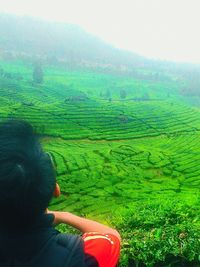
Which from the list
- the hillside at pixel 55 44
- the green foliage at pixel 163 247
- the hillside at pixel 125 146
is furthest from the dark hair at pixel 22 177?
the hillside at pixel 55 44

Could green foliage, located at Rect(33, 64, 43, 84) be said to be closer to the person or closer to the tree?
the tree

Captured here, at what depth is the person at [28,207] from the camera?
2.36 metres

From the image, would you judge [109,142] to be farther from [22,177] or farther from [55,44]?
[55,44]

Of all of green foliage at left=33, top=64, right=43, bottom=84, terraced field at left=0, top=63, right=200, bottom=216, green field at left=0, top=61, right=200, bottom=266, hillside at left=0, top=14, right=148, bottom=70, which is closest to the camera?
green field at left=0, top=61, right=200, bottom=266

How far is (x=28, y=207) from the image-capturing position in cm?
243

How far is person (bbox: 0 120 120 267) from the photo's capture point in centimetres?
236

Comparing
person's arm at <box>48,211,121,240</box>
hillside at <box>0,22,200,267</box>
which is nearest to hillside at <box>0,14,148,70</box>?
hillside at <box>0,22,200,267</box>

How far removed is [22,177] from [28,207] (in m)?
0.21

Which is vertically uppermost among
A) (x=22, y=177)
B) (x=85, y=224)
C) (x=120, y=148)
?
(x=22, y=177)

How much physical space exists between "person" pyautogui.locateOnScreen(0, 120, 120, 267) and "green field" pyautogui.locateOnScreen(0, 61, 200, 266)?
310cm

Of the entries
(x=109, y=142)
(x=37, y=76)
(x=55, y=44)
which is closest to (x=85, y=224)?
(x=109, y=142)

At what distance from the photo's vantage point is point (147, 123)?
4816 centimetres

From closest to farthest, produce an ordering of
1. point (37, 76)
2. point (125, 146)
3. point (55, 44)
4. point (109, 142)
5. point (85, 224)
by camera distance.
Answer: point (85, 224), point (125, 146), point (109, 142), point (37, 76), point (55, 44)

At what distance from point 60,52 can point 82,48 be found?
41.8 ft
